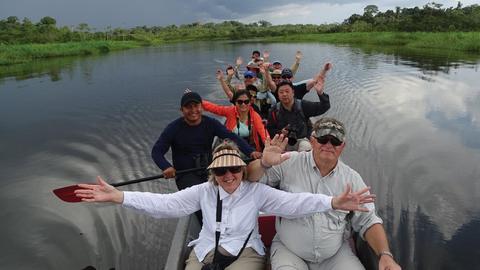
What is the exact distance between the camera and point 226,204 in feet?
9.16

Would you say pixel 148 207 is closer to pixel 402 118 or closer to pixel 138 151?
pixel 138 151

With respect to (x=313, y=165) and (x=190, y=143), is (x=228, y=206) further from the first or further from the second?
(x=190, y=143)

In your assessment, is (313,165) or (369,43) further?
(369,43)

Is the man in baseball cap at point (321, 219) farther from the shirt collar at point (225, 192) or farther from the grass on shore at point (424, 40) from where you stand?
the grass on shore at point (424, 40)

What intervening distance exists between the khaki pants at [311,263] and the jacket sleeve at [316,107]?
100 inches

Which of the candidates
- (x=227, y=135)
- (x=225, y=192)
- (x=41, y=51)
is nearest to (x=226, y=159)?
(x=225, y=192)

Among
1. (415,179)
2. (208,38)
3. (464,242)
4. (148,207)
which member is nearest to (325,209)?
(148,207)

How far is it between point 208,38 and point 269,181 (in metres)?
70.8

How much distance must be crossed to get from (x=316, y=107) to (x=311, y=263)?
2804 millimetres

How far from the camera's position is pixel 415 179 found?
6.61 m

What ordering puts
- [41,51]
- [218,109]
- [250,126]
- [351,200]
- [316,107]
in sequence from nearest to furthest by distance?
1. [351,200]
2. [316,107]
3. [250,126]
4. [218,109]
5. [41,51]

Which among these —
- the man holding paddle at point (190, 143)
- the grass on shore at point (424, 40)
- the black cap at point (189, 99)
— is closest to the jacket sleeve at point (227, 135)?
the man holding paddle at point (190, 143)

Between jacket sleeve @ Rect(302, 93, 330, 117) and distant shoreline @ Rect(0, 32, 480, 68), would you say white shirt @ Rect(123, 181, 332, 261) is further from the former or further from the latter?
distant shoreline @ Rect(0, 32, 480, 68)

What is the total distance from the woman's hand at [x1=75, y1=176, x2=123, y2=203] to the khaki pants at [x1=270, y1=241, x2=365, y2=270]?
1230 mm
